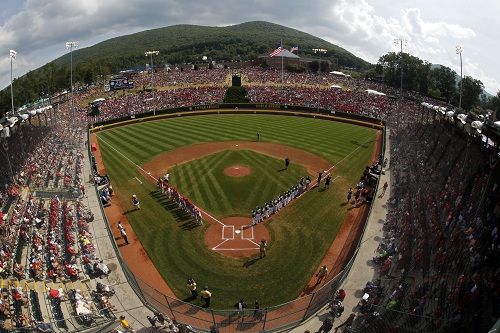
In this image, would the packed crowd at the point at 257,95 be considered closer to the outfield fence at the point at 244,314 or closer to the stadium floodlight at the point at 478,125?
the stadium floodlight at the point at 478,125

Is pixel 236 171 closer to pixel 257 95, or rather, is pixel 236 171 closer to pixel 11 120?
pixel 11 120

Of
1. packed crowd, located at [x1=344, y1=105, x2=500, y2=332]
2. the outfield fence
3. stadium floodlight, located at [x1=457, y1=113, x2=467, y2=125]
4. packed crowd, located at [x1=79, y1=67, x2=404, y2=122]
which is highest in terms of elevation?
packed crowd, located at [x1=79, y1=67, x2=404, y2=122]

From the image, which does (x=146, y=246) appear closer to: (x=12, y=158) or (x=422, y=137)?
(x=12, y=158)

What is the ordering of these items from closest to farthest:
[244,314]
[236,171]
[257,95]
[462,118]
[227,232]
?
1. [244,314]
2. [227,232]
3. [462,118]
4. [236,171]
5. [257,95]

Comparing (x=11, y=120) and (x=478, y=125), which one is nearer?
(x=478, y=125)

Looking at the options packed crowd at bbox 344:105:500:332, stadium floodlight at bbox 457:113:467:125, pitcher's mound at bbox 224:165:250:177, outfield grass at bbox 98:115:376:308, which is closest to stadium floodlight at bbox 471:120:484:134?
packed crowd at bbox 344:105:500:332

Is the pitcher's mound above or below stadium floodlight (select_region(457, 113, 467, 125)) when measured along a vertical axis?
below

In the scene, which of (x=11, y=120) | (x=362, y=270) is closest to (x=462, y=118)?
(x=362, y=270)

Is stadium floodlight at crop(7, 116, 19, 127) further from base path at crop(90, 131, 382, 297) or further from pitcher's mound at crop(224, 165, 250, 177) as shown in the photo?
pitcher's mound at crop(224, 165, 250, 177)
